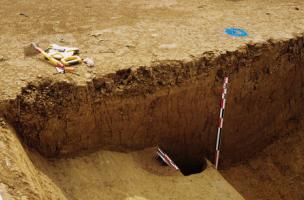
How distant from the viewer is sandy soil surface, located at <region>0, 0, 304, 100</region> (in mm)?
4676

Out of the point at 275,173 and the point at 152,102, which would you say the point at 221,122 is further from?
the point at 275,173

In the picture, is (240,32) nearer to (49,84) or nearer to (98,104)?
(98,104)

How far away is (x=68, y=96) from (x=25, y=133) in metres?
0.58

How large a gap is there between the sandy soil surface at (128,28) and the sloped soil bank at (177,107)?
0.53ft

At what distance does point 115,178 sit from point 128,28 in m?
2.35

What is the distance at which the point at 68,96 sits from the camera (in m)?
4.33

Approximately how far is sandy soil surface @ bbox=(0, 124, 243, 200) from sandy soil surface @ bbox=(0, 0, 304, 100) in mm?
829

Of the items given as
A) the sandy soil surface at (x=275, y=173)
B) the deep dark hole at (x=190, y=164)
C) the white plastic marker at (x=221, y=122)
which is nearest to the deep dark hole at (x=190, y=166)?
the deep dark hole at (x=190, y=164)

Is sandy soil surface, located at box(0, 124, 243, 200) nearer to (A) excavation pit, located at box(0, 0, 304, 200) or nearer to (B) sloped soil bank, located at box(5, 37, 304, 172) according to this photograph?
(A) excavation pit, located at box(0, 0, 304, 200)

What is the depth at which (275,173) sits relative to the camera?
5.89 meters

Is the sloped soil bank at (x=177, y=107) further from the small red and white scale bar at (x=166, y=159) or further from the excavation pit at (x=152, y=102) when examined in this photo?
the small red and white scale bar at (x=166, y=159)

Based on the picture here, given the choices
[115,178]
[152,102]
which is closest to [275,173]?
[152,102]

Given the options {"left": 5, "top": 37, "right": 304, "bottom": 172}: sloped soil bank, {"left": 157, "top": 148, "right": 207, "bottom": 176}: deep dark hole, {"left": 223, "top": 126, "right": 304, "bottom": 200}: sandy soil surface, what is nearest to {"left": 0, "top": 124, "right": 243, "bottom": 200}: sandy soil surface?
{"left": 5, "top": 37, "right": 304, "bottom": 172}: sloped soil bank

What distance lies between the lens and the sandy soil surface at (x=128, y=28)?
4.68 meters
